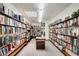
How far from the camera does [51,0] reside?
216cm

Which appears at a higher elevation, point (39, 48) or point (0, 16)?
point (0, 16)

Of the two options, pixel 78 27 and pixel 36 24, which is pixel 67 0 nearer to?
pixel 78 27

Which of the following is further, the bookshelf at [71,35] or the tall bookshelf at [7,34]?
the bookshelf at [71,35]

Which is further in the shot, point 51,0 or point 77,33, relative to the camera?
point 77,33

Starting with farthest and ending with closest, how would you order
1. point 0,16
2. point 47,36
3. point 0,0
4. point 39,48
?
point 47,36 → point 39,48 → point 0,16 → point 0,0

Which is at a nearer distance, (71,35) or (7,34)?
(7,34)

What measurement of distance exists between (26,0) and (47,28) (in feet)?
28.2

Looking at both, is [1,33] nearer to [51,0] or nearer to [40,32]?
[51,0]

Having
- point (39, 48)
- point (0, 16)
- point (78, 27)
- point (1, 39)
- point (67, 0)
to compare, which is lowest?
point (39, 48)

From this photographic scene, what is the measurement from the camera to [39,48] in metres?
5.89

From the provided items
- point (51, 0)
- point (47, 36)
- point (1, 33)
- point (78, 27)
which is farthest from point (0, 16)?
point (47, 36)

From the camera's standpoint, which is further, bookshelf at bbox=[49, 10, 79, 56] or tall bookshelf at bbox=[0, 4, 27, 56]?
bookshelf at bbox=[49, 10, 79, 56]

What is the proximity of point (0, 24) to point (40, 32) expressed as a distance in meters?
10.6

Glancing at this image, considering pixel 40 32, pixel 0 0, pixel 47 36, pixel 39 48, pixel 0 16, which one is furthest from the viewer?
pixel 40 32
